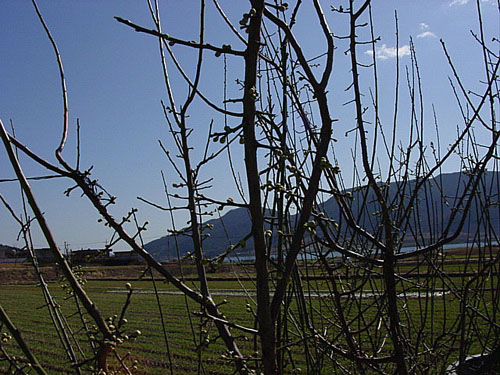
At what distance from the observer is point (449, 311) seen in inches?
427

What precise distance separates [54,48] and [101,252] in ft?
2.01

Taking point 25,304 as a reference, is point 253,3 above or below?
above

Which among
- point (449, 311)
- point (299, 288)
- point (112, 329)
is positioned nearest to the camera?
point (112, 329)

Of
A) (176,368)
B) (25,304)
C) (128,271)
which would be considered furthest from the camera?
(128,271)

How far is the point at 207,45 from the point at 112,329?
740 mm

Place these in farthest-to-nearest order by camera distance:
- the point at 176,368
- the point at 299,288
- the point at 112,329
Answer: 1. the point at 176,368
2. the point at 299,288
3. the point at 112,329

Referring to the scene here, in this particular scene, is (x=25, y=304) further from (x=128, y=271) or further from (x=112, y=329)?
(x=128, y=271)

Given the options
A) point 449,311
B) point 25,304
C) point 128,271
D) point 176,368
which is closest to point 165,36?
point 176,368

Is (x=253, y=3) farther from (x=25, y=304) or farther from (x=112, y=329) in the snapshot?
(x=25, y=304)

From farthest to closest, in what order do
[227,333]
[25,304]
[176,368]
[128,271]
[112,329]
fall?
[128,271] → [25,304] → [176,368] → [227,333] → [112,329]

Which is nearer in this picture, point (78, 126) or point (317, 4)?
point (317, 4)

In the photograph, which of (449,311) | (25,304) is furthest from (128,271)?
(449,311)

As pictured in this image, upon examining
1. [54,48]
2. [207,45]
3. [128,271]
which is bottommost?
[128,271]

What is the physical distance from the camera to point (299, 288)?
1.50m
